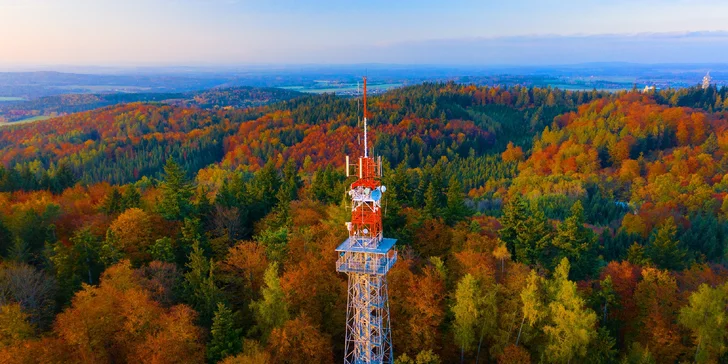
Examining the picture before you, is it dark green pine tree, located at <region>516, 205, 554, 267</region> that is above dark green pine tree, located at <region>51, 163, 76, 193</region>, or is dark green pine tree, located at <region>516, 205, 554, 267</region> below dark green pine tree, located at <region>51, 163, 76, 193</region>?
below

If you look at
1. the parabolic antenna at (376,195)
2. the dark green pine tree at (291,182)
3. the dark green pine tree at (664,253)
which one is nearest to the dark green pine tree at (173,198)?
the dark green pine tree at (291,182)

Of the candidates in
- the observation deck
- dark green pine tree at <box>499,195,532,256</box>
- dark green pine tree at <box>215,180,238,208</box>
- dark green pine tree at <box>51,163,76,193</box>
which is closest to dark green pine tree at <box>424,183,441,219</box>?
dark green pine tree at <box>499,195,532,256</box>

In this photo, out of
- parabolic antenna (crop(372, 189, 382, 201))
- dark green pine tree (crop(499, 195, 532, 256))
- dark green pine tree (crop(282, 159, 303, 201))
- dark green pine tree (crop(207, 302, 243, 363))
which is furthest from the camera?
dark green pine tree (crop(282, 159, 303, 201))

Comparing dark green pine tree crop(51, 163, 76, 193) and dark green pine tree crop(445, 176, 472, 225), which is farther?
dark green pine tree crop(51, 163, 76, 193)

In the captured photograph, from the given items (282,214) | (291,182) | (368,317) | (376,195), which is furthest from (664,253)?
(291,182)

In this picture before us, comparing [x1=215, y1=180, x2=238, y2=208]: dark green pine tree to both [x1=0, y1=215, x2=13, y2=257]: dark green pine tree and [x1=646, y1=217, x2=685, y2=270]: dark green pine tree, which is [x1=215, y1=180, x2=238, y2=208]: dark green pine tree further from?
[x1=646, y1=217, x2=685, y2=270]: dark green pine tree

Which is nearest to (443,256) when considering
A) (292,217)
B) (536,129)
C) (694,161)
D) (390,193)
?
(390,193)
